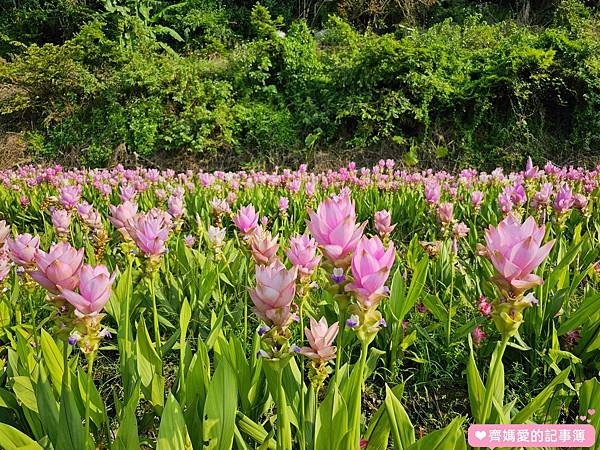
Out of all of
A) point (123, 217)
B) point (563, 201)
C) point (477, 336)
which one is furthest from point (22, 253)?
point (563, 201)

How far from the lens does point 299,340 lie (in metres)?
1.96

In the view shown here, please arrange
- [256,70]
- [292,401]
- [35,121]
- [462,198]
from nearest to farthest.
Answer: [292,401] < [462,198] < [256,70] < [35,121]

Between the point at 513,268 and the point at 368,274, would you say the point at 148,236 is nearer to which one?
the point at 368,274

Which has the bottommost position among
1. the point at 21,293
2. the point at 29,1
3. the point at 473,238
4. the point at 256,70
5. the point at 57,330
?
the point at 21,293

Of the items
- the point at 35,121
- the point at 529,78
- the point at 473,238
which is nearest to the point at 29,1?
the point at 35,121

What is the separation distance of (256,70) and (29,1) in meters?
9.53

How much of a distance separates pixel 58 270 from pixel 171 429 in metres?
0.42

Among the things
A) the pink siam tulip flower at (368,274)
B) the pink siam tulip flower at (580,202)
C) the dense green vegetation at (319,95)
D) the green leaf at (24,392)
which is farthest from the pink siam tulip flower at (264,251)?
the dense green vegetation at (319,95)

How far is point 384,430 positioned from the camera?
1252 mm

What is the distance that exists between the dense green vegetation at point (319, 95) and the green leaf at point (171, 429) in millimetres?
7891

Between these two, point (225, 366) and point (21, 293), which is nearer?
point (225, 366)

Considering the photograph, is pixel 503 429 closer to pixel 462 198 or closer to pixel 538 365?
pixel 538 365

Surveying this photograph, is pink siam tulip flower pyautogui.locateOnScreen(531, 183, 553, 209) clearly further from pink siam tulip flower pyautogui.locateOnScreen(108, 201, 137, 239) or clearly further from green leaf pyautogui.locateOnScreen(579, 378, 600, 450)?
pink siam tulip flower pyautogui.locateOnScreen(108, 201, 137, 239)

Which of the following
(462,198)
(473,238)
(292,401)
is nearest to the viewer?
Result: (292,401)
